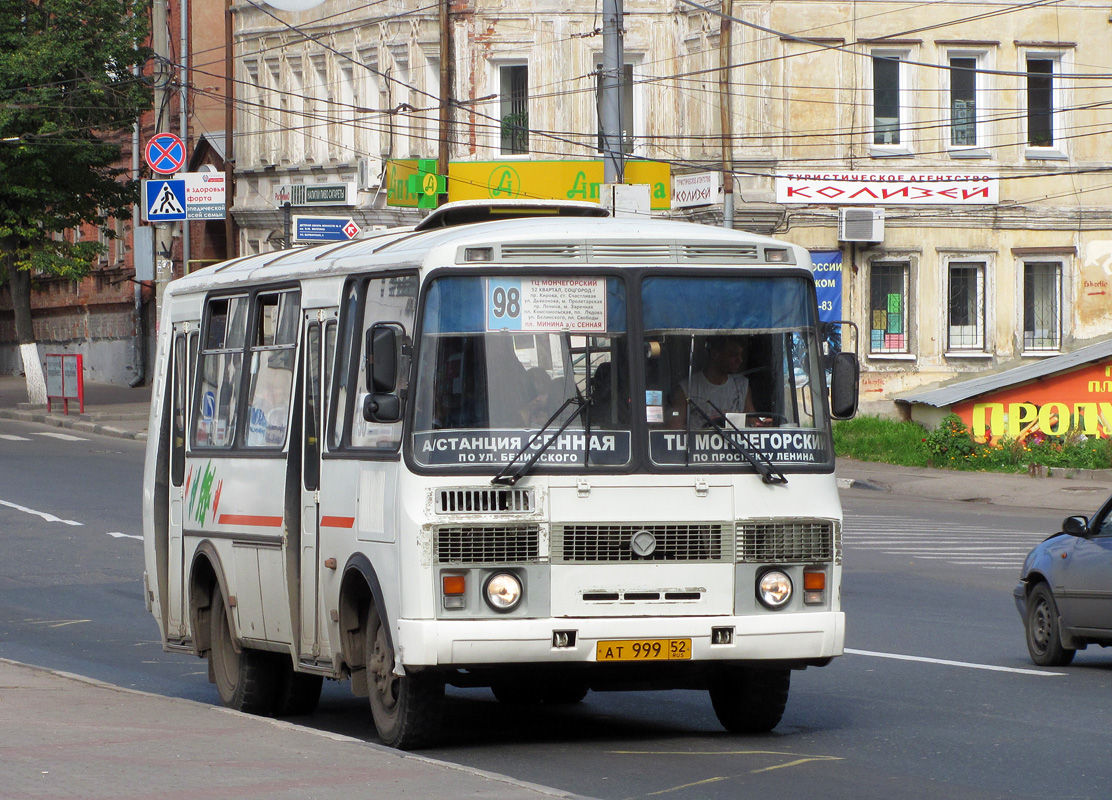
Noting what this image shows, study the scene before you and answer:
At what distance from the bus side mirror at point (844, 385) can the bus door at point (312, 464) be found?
8.42 ft

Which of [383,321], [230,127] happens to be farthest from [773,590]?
[230,127]

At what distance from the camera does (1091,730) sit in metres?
9.12

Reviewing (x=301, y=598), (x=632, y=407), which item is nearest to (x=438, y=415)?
(x=632, y=407)

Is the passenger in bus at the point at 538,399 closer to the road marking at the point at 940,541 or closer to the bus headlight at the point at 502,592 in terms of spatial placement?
the bus headlight at the point at 502,592

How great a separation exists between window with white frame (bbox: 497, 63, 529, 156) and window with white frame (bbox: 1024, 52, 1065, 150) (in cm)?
1056

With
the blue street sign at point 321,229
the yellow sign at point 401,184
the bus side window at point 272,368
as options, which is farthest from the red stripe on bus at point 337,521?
the yellow sign at point 401,184

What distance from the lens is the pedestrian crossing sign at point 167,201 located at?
29094 millimetres

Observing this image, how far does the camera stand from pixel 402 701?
8.34 metres

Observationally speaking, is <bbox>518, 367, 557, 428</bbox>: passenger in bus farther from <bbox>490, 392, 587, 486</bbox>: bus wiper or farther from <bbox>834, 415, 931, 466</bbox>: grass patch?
<bbox>834, 415, 931, 466</bbox>: grass patch

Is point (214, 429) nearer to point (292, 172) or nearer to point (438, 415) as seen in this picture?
point (438, 415)

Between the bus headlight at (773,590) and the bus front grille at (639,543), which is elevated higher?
the bus front grille at (639,543)

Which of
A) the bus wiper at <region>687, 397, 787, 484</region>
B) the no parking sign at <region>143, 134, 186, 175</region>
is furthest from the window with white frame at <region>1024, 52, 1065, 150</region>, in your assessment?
the bus wiper at <region>687, 397, 787, 484</region>

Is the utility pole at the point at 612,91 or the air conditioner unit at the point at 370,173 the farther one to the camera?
the air conditioner unit at the point at 370,173

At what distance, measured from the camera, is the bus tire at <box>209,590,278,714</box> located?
33.9ft
